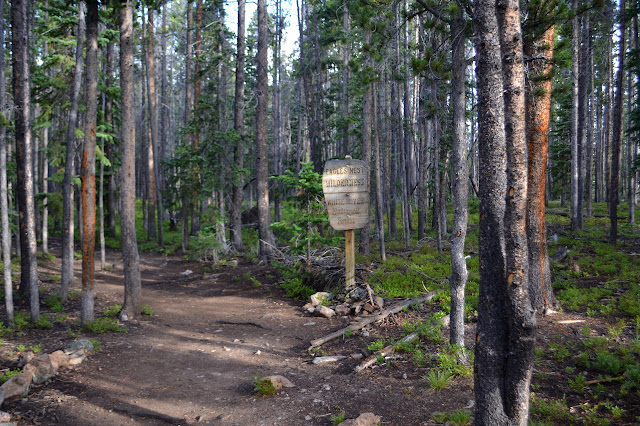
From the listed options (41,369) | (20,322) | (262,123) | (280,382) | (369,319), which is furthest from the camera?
(262,123)

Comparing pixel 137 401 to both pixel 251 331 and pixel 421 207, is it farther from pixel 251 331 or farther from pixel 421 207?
pixel 421 207

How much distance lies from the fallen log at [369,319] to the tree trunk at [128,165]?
15.0ft

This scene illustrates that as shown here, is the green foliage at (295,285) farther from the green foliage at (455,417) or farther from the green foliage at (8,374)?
the green foliage at (455,417)

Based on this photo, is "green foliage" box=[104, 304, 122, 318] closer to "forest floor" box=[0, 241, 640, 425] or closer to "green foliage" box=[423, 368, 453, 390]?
"forest floor" box=[0, 241, 640, 425]

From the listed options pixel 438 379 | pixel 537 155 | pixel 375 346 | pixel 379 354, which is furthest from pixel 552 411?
pixel 537 155

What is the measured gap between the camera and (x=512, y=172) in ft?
11.4

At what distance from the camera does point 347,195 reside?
10383 mm

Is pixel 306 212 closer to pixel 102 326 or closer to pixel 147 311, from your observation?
pixel 147 311

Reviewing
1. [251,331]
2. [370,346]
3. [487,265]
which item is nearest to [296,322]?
[251,331]

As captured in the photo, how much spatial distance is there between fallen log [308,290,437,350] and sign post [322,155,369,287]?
1.69 meters

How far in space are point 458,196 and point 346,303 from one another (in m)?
4.63

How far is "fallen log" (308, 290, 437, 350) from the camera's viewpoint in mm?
7552

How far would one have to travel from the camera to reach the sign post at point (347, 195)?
10289 millimetres

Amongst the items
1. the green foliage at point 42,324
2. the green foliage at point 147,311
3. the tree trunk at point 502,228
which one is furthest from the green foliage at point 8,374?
the tree trunk at point 502,228
